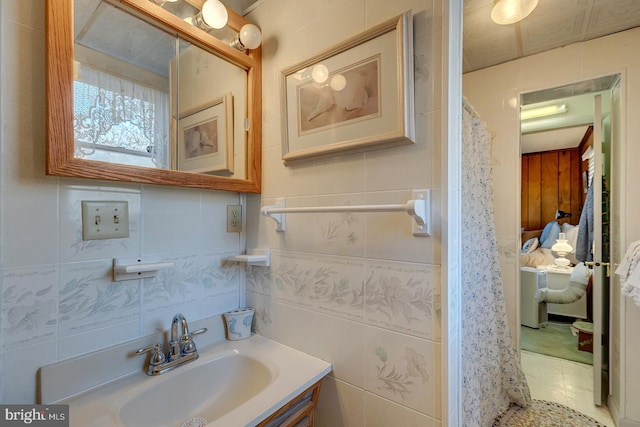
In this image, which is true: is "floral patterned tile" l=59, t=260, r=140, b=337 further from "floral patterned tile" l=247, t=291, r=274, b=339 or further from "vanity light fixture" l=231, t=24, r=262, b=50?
"vanity light fixture" l=231, t=24, r=262, b=50

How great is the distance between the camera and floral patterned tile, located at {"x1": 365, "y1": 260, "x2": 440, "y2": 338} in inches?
33.2

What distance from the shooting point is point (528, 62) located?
1.85 m

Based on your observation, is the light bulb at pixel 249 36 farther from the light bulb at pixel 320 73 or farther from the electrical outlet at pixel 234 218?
the electrical outlet at pixel 234 218

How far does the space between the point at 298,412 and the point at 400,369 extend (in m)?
0.36

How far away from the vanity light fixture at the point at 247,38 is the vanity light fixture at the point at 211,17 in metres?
0.09

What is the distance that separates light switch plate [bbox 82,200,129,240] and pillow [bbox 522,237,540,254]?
4.17m

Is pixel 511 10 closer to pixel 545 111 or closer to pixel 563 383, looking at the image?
pixel 545 111

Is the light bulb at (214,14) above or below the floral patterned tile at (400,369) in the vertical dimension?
above

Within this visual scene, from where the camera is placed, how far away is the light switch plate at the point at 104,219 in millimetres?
861

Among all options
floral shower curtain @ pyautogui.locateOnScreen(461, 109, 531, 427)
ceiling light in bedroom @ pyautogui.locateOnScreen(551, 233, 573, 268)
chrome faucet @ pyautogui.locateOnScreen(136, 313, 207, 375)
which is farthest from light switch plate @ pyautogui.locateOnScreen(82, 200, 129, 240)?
ceiling light in bedroom @ pyautogui.locateOnScreen(551, 233, 573, 268)

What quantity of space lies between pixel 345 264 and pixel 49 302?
89 cm

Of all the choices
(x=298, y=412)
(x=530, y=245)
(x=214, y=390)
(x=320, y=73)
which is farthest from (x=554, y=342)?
(x=320, y=73)

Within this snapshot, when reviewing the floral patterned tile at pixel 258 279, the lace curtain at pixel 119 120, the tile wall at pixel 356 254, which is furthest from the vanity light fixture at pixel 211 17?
the floral patterned tile at pixel 258 279

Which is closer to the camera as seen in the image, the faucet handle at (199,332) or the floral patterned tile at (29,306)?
the floral patterned tile at (29,306)
